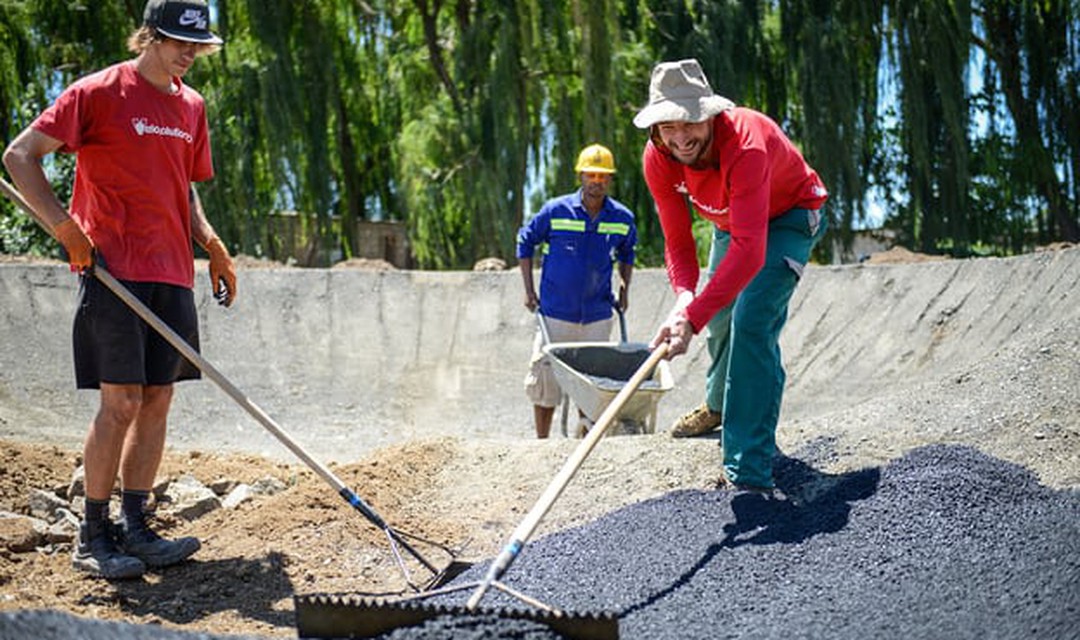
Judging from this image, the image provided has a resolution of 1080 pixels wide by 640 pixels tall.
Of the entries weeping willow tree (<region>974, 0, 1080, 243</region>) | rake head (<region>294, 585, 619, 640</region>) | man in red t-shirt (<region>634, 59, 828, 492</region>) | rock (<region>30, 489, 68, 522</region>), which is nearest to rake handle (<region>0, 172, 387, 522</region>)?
rake head (<region>294, 585, 619, 640</region>)

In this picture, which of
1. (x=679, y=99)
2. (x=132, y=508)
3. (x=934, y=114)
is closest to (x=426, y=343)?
(x=132, y=508)

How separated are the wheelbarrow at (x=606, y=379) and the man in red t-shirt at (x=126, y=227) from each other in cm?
220

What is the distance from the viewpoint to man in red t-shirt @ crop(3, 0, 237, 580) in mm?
3828

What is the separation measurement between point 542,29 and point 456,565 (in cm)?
1237

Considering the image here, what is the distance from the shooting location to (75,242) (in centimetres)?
373

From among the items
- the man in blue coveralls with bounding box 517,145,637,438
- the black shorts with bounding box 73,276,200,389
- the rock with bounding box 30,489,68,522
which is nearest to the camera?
the black shorts with bounding box 73,276,200,389

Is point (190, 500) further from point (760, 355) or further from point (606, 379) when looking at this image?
point (760, 355)

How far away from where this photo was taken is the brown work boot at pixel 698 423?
5.03 metres

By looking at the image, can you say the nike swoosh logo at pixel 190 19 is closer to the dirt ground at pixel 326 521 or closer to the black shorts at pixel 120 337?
Answer: the black shorts at pixel 120 337

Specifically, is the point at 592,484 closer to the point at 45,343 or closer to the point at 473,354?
the point at 473,354

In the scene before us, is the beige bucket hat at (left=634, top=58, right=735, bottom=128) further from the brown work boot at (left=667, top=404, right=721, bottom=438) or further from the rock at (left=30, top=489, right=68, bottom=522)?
the rock at (left=30, top=489, right=68, bottom=522)

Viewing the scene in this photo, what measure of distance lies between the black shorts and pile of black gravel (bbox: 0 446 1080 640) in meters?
1.34

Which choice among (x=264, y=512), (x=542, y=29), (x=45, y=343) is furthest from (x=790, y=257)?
(x=542, y=29)

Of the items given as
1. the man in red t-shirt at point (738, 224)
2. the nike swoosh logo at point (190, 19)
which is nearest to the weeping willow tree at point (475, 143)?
the man in red t-shirt at point (738, 224)
